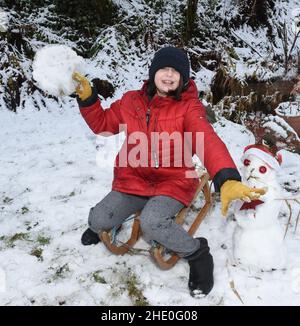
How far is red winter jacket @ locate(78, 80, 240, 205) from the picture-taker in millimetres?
2270

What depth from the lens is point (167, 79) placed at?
2244 millimetres

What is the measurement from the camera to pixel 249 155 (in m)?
2.11

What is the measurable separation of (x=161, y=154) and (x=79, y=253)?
838 millimetres

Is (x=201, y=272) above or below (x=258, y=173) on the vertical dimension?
below

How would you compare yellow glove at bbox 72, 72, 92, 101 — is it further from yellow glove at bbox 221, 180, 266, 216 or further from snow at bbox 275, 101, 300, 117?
snow at bbox 275, 101, 300, 117

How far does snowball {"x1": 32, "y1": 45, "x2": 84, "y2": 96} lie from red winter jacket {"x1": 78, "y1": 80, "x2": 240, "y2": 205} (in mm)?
150

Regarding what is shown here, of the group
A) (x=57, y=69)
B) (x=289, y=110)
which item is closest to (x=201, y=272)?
(x=57, y=69)

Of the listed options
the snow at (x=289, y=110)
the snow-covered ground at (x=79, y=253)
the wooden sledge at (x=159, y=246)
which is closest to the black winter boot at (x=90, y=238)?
the snow-covered ground at (x=79, y=253)

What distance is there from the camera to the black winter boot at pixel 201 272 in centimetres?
213

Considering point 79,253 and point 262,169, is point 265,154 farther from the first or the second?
point 79,253
